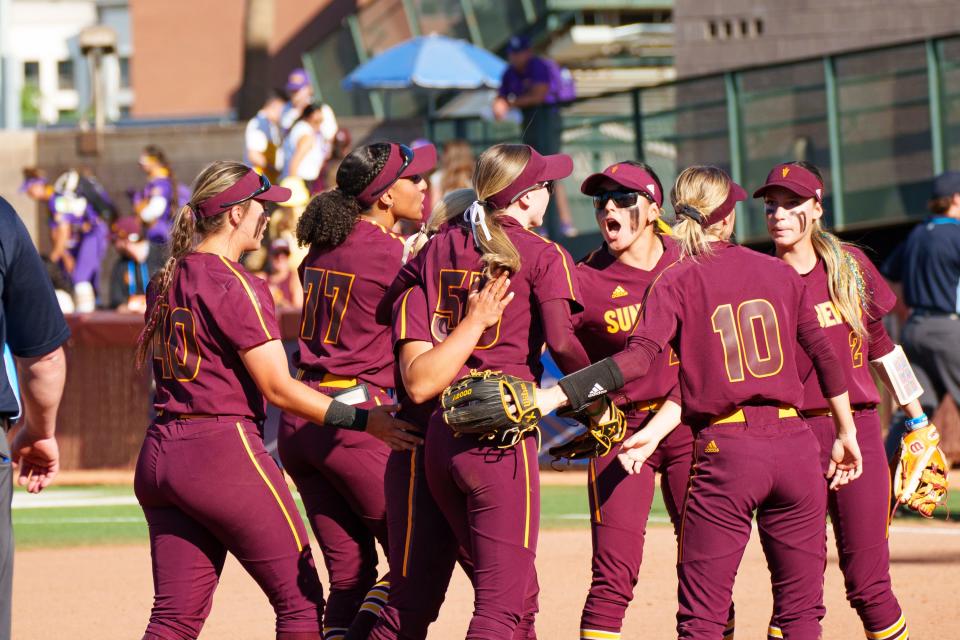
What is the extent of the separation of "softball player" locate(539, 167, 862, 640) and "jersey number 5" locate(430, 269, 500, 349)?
0.36 m

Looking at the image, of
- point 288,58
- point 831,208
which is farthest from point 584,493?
point 288,58

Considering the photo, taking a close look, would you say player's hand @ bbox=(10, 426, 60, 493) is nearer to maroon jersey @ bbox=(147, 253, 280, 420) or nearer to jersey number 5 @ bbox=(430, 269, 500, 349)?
maroon jersey @ bbox=(147, 253, 280, 420)

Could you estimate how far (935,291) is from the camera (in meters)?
10.6

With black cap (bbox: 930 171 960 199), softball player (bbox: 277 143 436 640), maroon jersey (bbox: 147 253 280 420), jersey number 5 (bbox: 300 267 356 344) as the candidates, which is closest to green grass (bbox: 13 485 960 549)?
black cap (bbox: 930 171 960 199)

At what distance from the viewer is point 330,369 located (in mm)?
6008

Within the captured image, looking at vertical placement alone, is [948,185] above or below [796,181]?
above

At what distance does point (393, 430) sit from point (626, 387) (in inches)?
47.6

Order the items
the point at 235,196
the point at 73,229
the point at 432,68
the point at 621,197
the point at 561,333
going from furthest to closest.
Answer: the point at 432,68
the point at 73,229
the point at 621,197
the point at 235,196
the point at 561,333

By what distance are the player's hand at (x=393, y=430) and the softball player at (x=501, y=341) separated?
171 millimetres

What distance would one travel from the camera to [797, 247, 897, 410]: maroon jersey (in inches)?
235

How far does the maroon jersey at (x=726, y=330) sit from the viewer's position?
5113 millimetres

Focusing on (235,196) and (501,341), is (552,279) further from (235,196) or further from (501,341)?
(235,196)

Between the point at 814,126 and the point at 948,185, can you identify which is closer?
the point at 948,185

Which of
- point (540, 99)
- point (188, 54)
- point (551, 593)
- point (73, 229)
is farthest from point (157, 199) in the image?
point (188, 54)
